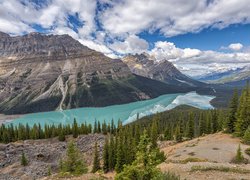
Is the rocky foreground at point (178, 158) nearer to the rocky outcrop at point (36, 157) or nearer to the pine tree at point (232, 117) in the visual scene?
the rocky outcrop at point (36, 157)

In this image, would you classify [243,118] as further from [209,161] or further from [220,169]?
[220,169]

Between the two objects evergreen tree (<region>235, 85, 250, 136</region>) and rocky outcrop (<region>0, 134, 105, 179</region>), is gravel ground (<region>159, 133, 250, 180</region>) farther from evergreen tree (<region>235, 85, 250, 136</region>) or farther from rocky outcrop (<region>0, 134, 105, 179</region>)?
rocky outcrop (<region>0, 134, 105, 179</region>)

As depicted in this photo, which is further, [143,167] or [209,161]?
[209,161]

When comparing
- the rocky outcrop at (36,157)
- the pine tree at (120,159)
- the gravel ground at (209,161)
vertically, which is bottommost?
the rocky outcrop at (36,157)

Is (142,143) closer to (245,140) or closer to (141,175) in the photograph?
(141,175)

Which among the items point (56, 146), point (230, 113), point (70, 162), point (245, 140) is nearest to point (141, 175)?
point (70, 162)

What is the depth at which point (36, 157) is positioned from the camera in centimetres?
8419

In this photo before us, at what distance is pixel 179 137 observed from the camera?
9162 cm

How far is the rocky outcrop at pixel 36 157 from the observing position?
68.3 metres

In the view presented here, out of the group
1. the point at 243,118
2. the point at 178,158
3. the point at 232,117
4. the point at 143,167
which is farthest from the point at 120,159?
the point at 143,167

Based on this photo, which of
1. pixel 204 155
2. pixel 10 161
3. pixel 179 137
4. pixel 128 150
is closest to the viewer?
pixel 204 155

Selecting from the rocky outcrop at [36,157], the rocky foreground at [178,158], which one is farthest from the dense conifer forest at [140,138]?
the rocky outcrop at [36,157]

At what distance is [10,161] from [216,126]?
251 feet

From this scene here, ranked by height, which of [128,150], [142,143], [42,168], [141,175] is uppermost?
[142,143]
